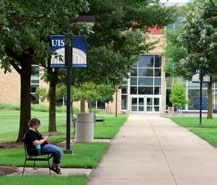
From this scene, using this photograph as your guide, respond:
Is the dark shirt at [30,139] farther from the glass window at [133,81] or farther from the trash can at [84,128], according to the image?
the glass window at [133,81]

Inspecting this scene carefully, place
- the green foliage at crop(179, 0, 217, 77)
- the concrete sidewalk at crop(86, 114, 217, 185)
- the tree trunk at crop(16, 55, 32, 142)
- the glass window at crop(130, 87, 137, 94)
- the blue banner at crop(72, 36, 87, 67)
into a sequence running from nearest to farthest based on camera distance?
the concrete sidewalk at crop(86, 114, 217, 185), the blue banner at crop(72, 36, 87, 67), the tree trunk at crop(16, 55, 32, 142), the green foliage at crop(179, 0, 217, 77), the glass window at crop(130, 87, 137, 94)

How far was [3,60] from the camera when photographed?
827 cm

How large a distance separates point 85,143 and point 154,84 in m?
57.7

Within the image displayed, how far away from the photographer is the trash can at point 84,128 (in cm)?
1962

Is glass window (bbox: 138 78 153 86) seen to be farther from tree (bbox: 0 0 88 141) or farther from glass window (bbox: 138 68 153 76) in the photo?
tree (bbox: 0 0 88 141)

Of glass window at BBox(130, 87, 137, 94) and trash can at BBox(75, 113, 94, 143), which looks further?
→ glass window at BBox(130, 87, 137, 94)

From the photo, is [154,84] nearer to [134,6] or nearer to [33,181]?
[134,6]

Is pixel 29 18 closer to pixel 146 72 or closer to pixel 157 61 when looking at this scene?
pixel 146 72

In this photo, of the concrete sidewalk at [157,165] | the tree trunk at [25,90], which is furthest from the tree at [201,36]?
the tree trunk at [25,90]

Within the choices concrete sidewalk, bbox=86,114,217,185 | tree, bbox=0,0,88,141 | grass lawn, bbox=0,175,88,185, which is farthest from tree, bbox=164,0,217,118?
grass lawn, bbox=0,175,88,185

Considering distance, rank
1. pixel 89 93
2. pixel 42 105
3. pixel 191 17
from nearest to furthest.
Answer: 1. pixel 191 17
2. pixel 89 93
3. pixel 42 105

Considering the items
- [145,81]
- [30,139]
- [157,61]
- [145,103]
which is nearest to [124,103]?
[145,103]

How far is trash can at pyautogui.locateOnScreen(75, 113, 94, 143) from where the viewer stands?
19.6m

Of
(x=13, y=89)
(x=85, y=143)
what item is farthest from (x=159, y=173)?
(x=13, y=89)
